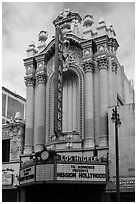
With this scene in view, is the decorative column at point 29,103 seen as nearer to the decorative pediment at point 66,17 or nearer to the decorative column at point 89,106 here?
the decorative pediment at point 66,17

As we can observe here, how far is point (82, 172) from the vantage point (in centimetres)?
2798

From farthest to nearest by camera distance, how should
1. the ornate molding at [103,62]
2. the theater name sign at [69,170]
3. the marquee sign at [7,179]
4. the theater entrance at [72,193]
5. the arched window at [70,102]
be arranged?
the marquee sign at [7,179] < the arched window at [70,102] < the ornate molding at [103,62] < the theater entrance at [72,193] < the theater name sign at [69,170]

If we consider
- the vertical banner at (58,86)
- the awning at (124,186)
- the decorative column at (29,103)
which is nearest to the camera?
the awning at (124,186)

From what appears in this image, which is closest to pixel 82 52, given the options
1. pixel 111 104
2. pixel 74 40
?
pixel 74 40

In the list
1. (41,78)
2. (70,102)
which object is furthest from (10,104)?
(70,102)

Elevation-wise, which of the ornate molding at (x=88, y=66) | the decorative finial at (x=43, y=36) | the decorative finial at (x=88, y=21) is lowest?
the ornate molding at (x=88, y=66)

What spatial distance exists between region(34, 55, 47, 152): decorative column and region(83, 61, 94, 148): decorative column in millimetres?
4880

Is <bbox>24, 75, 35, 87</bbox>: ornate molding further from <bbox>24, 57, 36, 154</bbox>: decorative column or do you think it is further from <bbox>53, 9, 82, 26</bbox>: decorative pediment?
<bbox>53, 9, 82, 26</bbox>: decorative pediment

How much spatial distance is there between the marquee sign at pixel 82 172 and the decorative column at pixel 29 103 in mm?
7303

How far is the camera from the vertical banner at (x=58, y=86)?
3089 cm

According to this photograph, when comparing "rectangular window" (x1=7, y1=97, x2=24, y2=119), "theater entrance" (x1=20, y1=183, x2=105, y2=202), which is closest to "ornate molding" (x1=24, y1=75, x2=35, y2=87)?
"theater entrance" (x1=20, y1=183, x2=105, y2=202)

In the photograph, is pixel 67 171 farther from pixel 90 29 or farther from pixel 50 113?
pixel 90 29

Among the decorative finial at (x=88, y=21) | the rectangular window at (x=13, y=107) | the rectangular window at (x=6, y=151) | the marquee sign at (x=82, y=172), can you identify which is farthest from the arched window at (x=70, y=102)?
the rectangular window at (x=13, y=107)

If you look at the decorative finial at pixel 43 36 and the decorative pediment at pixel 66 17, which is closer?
the decorative pediment at pixel 66 17
